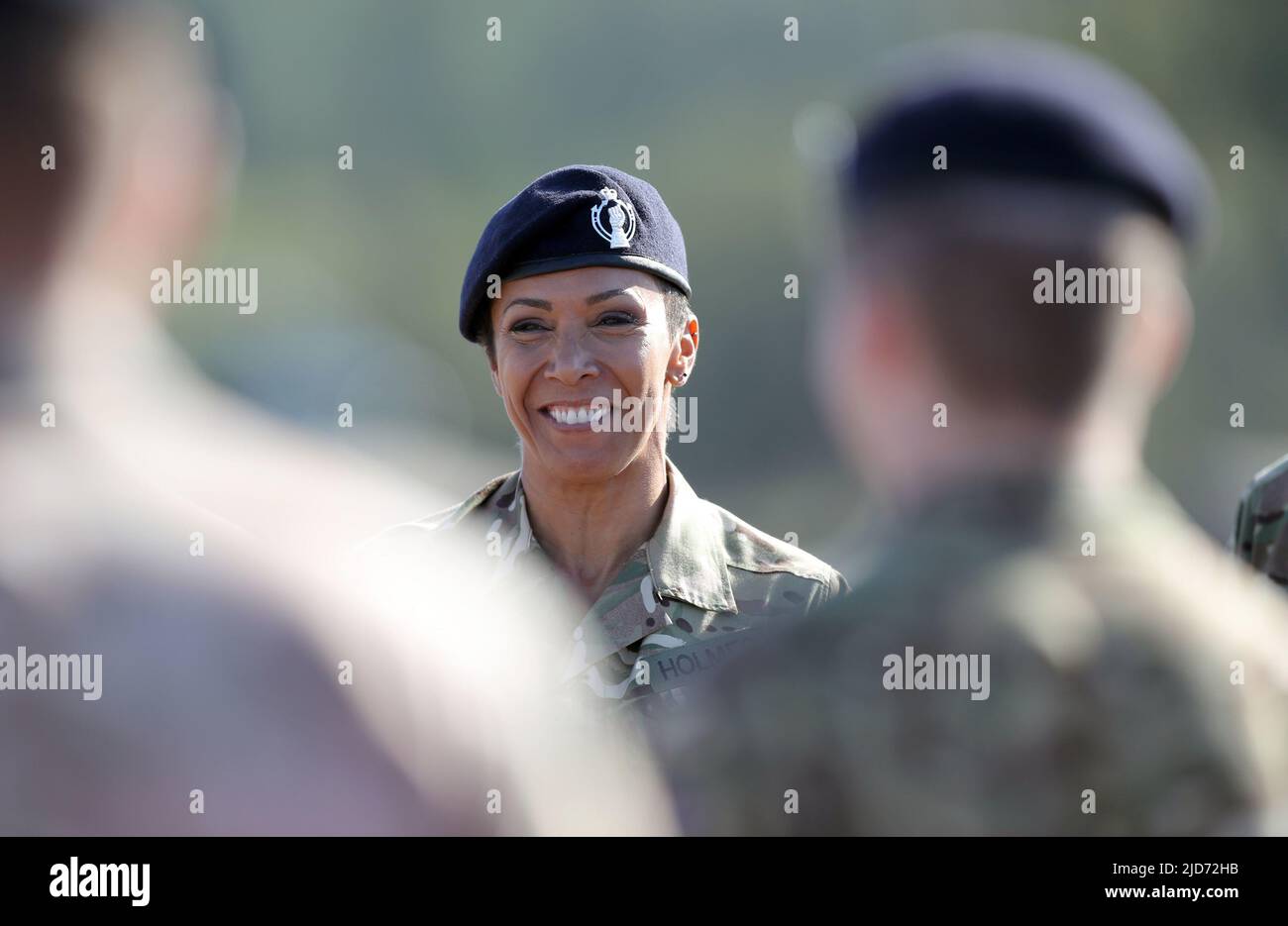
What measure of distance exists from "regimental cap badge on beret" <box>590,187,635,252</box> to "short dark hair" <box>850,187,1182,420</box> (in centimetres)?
93

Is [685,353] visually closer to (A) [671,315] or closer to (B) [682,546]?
(A) [671,315]

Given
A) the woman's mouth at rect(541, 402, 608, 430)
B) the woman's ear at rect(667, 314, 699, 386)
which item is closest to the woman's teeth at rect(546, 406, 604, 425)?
the woman's mouth at rect(541, 402, 608, 430)

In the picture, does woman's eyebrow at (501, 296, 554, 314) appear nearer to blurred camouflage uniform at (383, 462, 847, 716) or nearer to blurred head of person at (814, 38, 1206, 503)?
blurred camouflage uniform at (383, 462, 847, 716)

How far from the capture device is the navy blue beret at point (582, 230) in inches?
103

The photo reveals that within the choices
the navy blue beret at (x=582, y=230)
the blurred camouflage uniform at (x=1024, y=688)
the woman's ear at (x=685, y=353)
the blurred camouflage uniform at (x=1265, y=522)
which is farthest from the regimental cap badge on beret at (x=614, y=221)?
the blurred camouflage uniform at (x=1265, y=522)

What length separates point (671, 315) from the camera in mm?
2721

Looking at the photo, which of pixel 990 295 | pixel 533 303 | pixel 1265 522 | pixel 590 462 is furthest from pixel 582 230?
pixel 1265 522

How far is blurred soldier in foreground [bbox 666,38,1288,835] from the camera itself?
1.60 metres

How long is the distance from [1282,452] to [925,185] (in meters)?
1.79

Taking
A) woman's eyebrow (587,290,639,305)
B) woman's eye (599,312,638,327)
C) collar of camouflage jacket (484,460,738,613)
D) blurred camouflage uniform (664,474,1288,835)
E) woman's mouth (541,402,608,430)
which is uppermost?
woman's eyebrow (587,290,639,305)

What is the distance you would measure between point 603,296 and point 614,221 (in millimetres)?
147

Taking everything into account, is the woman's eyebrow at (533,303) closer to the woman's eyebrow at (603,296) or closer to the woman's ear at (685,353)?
the woman's eyebrow at (603,296)

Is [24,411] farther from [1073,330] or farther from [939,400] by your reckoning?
[1073,330]

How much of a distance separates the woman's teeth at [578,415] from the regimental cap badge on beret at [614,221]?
1.04ft
